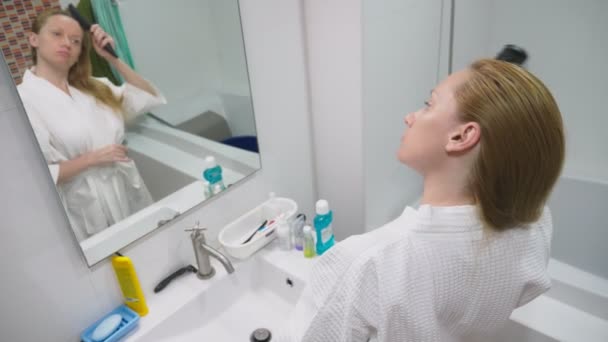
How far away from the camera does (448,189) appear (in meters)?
0.77

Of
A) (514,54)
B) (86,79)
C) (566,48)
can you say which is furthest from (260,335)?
(566,48)

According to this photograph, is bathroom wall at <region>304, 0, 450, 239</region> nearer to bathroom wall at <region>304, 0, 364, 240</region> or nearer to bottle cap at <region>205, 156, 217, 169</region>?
bathroom wall at <region>304, 0, 364, 240</region>

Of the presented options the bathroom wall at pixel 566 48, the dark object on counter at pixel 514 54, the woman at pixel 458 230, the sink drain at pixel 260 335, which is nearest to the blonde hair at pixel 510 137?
the woman at pixel 458 230

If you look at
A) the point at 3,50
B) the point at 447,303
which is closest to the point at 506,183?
the point at 447,303

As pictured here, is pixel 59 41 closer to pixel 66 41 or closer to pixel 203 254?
pixel 66 41

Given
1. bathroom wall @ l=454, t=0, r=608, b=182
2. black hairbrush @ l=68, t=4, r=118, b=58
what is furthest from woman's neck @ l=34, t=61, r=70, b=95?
bathroom wall @ l=454, t=0, r=608, b=182

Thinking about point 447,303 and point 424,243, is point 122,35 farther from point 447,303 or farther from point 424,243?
point 447,303

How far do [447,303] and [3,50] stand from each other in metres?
1.00

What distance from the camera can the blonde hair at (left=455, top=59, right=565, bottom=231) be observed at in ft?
2.22

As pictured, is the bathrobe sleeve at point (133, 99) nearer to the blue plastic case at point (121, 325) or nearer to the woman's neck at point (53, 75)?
the woman's neck at point (53, 75)

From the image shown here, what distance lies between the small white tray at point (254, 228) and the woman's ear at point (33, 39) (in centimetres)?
71

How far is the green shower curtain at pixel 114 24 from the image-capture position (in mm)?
943

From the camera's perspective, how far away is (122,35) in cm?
101

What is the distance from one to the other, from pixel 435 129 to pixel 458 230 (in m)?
0.19
